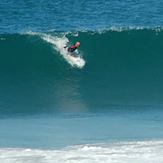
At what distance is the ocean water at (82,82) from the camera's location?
2609 centimetres

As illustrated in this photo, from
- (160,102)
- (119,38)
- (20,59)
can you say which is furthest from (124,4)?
(160,102)

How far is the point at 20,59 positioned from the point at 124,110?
6.42m

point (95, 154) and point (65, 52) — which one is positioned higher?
point (65, 52)

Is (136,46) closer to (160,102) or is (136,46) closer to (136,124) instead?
(160,102)

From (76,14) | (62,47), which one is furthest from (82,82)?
(76,14)

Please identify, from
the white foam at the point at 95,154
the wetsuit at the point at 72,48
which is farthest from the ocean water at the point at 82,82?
the wetsuit at the point at 72,48

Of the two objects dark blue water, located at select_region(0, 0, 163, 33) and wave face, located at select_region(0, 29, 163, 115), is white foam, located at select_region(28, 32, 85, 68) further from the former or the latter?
dark blue water, located at select_region(0, 0, 163, 33)

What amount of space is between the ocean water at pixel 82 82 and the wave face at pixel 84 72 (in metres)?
0.03

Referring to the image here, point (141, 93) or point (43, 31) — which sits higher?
point (43, 31)

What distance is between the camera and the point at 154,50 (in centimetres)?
3622

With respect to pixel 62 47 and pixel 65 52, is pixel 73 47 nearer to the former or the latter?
pixel 65 52

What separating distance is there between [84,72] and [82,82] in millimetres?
1027

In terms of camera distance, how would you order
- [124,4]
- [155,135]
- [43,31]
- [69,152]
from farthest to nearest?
[124,4] < [43,31] < [155,135] < [69,152]

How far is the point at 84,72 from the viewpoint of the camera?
34.1 meters
